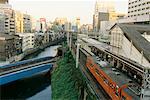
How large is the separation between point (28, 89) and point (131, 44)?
47.5 ft

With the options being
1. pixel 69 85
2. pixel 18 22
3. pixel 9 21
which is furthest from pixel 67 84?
pixel 18 22

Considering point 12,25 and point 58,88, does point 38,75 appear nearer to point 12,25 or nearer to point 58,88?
point 58,88

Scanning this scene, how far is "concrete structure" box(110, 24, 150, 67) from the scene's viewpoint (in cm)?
1950

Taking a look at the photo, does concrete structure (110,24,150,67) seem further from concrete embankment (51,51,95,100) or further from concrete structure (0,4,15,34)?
concrete structure (0,4,15,34)

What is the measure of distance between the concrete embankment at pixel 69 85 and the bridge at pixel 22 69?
262 centimetres

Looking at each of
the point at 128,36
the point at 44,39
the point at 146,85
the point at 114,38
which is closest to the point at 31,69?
the point at 114,38

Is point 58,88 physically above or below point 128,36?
below

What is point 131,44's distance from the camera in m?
22.0

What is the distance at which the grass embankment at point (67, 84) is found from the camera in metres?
22.3

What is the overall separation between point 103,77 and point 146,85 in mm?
8197

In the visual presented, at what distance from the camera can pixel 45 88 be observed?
29750 mm

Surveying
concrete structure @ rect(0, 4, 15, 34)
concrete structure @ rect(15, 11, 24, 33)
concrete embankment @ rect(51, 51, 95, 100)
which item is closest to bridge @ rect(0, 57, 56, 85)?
concrete embankment @ rect(51, 51, 95, 100)

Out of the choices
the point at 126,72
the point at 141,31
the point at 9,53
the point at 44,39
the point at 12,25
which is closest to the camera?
the point at 126,72

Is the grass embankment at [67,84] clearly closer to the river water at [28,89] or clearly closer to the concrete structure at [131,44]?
the river water at [28,89]
